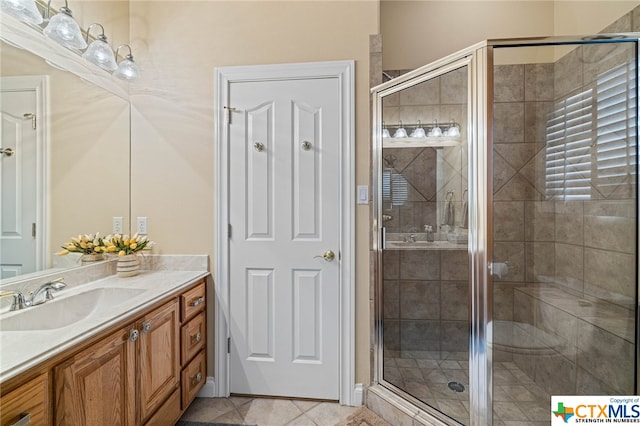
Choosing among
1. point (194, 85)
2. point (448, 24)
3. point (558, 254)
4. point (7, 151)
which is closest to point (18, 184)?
point (7, 151)

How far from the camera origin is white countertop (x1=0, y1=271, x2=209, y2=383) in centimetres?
84

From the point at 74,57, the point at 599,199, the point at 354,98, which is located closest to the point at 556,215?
the point at 599,199

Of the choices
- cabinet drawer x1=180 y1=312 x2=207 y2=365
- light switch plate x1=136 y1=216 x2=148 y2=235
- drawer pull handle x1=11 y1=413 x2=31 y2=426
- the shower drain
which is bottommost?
the shower drain

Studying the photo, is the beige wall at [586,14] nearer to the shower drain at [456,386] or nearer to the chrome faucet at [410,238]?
the chrome faucet at [410,238]

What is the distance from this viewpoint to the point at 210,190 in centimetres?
197

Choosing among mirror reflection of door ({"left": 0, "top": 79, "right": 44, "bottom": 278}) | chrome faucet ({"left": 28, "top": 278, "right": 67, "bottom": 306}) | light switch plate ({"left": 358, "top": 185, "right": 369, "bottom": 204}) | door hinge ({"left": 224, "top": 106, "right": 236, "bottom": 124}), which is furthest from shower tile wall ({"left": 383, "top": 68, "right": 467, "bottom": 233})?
mirror reflection of door ({"left": 0, "top": 79, "right": 44, "bottom": 278})

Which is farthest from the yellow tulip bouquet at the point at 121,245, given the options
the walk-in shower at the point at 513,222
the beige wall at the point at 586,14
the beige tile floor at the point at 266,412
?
the beige wall at the point at 586,14

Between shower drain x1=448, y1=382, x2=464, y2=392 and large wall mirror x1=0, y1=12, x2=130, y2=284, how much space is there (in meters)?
2.18

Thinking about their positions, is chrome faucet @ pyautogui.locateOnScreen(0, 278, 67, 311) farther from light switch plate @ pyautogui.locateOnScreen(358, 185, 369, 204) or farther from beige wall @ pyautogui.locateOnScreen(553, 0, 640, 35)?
beige wall @ pyautogui.locateOnScreen(553, 0, 640, 35)

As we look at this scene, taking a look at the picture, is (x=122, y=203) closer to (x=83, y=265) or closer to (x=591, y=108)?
(x=83, y=265)

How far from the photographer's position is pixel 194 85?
1.98 metres

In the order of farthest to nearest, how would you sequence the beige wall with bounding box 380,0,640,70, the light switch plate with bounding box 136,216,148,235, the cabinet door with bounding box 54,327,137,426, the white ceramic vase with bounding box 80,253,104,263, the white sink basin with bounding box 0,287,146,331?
the beige wall with bounding box 380,0,640,70, the light switch plate with bounding box 136,216,148,235, the white ceramic vase with bounding box 80,253,104,263, the white sink basin with bounding box 0,287,146,331, the cabinet door with bounding box 54,327,137,426

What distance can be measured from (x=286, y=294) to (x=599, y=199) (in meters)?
1.84

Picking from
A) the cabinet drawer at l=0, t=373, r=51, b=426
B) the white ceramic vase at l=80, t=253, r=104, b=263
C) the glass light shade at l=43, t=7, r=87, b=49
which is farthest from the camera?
the white ceramic vase at l=80, t=253, r=104, b=263
